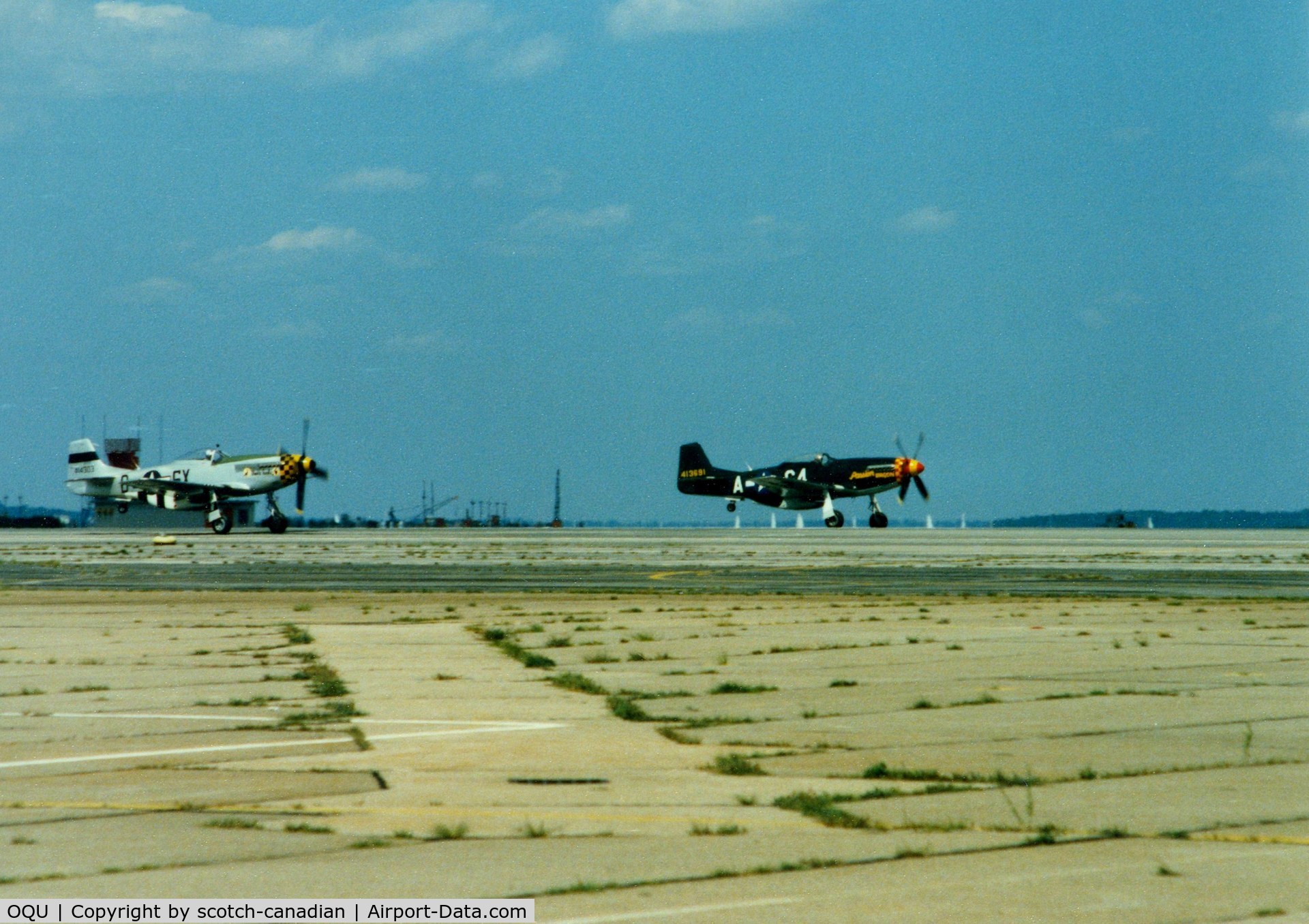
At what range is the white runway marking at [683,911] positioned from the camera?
16.9 feet

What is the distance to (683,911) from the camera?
530cm

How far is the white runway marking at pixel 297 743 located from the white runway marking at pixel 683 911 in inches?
189

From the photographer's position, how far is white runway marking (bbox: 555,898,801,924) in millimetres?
5160

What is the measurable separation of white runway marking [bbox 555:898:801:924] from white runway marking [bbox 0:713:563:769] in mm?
4789

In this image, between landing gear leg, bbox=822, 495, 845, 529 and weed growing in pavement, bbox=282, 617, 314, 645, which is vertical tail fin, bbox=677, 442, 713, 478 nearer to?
landing gear leg, bbox=822, 495, 845, 529

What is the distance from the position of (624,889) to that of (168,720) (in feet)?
20.4

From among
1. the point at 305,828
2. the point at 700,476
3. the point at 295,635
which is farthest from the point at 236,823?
the point at 700,476

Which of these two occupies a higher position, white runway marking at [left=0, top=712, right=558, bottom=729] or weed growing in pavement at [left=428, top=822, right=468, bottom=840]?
weed growing in pavement at [left=428, top=822, right=468, bottom=840]

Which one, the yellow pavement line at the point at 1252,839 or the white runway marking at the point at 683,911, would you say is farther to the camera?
the yellow pavement line at the point at 1252,839

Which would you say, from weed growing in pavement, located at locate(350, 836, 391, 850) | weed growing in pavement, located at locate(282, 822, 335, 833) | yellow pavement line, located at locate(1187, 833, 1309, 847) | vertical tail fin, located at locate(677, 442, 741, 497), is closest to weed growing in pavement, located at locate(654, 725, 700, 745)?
weed growing in pavement, located at locate(282, 822, 335, 833)

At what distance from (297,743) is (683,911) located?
5.05 metres

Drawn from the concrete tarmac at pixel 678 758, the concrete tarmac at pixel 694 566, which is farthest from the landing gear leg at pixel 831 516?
the concrete tarmac at pixel 678 758

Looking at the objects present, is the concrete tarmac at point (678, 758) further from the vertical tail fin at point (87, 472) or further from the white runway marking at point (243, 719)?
the vertical tail fin at point (87, 472)

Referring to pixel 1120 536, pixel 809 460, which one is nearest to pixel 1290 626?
pixel 1120 536
